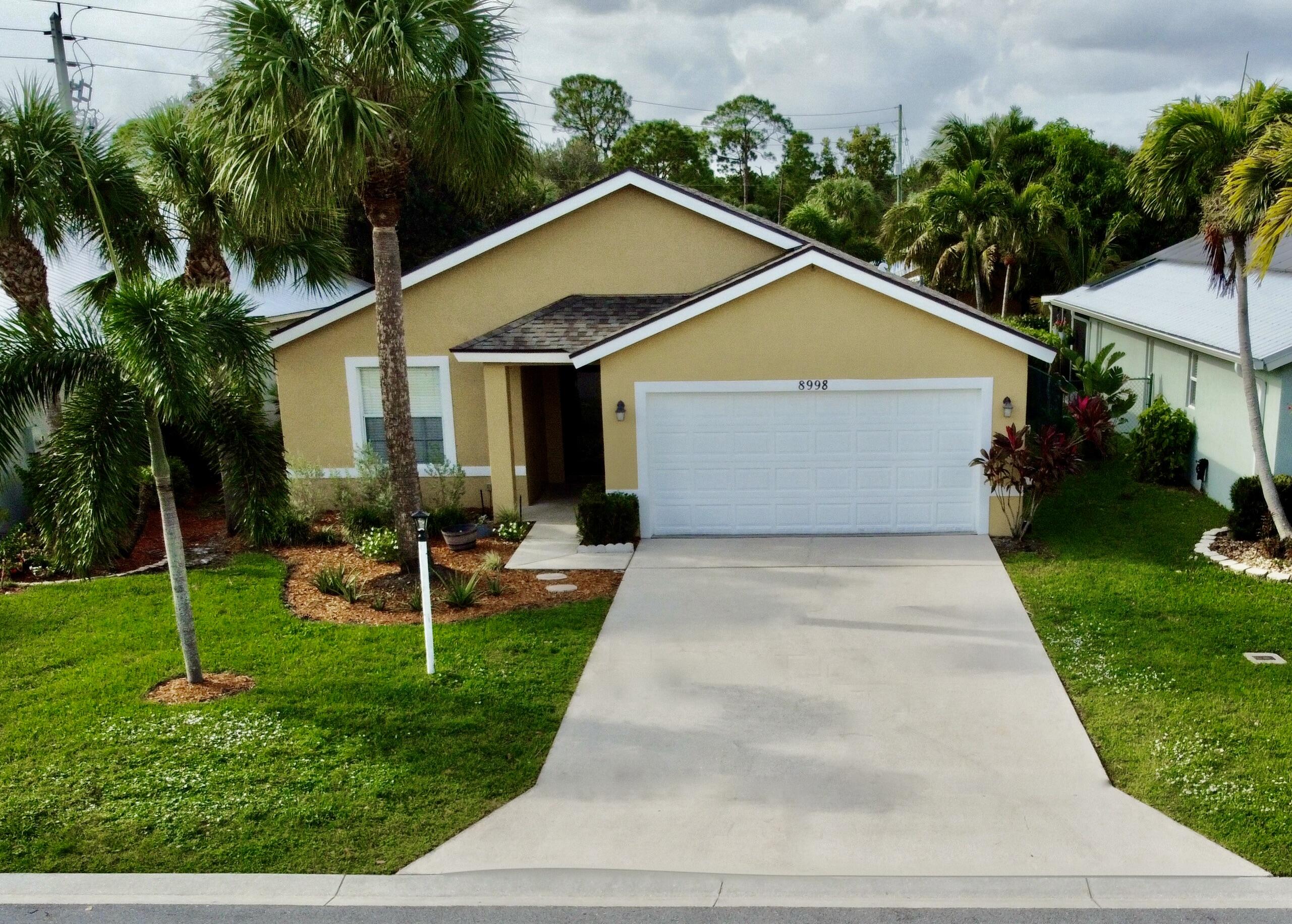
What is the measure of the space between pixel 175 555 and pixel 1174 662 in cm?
942

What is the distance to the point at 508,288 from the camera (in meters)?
16.5

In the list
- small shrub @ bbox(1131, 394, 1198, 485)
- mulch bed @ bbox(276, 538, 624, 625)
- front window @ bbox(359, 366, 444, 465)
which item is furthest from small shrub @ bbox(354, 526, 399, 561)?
small shrub @ bbox(1131, 394, 1198, 485)

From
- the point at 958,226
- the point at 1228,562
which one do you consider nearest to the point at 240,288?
the point at 1228,562

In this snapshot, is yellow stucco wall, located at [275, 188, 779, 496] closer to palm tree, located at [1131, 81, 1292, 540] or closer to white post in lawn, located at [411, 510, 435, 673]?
palm tree, located at [1131, 81, 1292, 540]

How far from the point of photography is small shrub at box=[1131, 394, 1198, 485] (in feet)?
54.7

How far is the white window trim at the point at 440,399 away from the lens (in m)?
16.5

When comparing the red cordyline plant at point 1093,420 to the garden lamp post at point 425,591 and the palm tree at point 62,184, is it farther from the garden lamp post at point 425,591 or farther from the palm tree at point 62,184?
the palm tree at point 62,184

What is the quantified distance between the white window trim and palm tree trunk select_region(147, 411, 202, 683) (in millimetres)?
6294

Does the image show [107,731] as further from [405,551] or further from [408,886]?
[405,551]

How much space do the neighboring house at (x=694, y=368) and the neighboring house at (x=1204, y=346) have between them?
10.2 ft

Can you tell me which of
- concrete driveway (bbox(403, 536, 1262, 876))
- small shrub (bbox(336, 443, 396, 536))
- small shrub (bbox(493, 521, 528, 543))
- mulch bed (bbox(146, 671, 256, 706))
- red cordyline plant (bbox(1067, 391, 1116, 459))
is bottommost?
concrete driveway (bbox(403, 536, 1262, 876))

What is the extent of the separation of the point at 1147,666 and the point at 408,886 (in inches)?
273

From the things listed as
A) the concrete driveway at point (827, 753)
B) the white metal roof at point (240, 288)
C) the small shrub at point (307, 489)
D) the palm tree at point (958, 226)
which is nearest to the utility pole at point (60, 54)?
the white metal roof at point (240, 288)

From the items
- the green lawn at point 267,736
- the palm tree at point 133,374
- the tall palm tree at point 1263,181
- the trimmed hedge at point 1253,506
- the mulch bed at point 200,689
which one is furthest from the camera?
the trimmed hedge at point 1253,506
